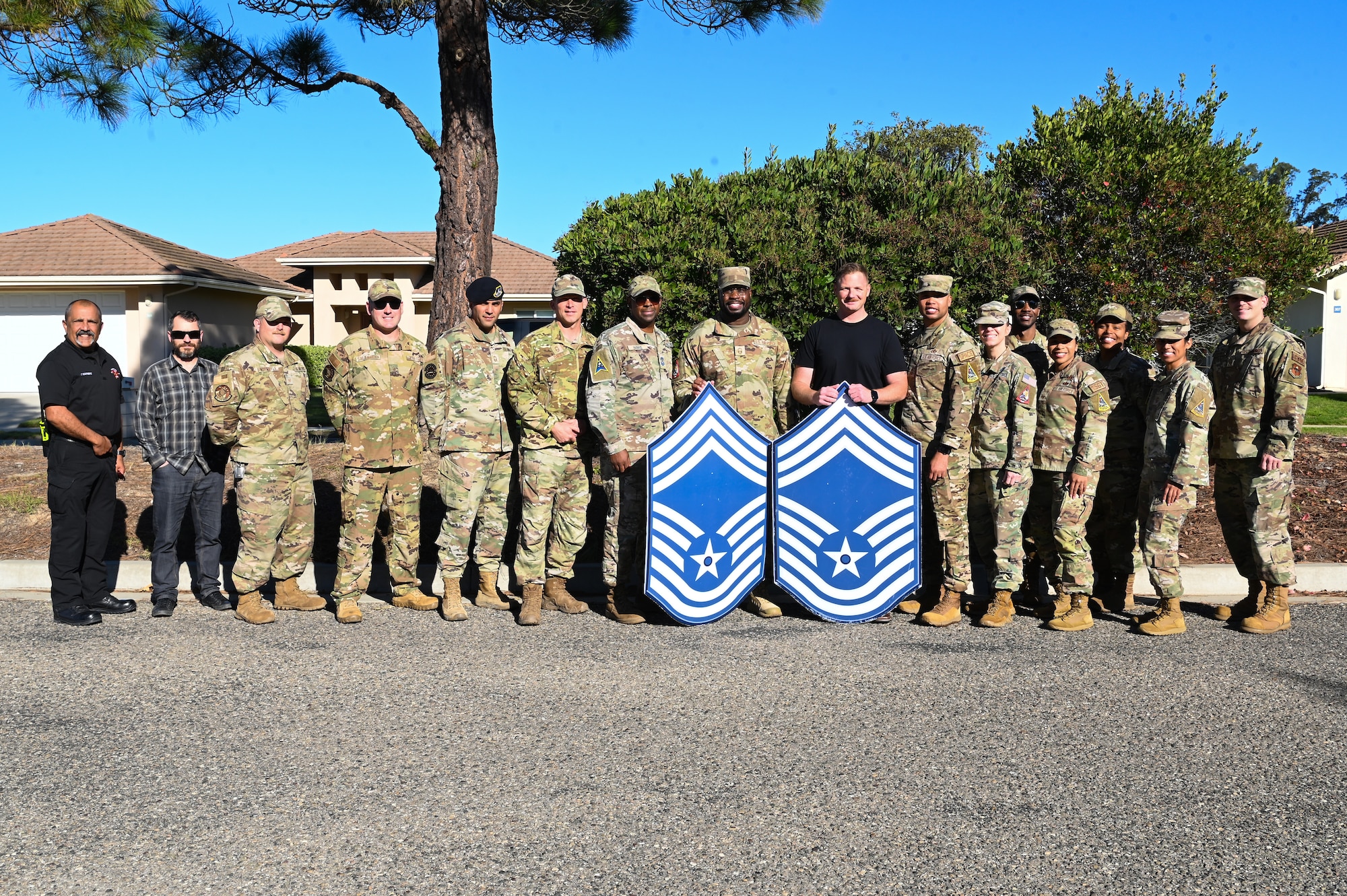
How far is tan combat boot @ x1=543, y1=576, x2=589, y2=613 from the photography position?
651 cm

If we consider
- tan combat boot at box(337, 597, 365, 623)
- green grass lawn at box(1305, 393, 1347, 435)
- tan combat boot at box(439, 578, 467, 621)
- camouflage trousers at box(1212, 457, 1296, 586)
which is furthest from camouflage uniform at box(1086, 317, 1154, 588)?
green grass lawn at box(1305, 393, 1347, 435)

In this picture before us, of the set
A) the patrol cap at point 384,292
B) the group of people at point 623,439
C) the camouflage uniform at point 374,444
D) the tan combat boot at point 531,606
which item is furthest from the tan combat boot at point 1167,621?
the patrol cap at point 384,292

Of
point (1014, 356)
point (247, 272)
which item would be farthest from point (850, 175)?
point (247, 272)

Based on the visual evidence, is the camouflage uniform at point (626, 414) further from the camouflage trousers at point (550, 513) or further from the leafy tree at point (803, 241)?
the leafy tree at point (803, 241)

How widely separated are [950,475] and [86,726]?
14.8 ft

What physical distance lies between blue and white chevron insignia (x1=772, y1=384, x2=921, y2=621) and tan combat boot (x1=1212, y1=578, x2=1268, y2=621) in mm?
1827

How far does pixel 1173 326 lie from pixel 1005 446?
1.12 metres

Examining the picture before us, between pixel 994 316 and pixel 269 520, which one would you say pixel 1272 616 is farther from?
pixel 269 520

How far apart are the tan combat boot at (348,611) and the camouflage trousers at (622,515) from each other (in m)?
1.43

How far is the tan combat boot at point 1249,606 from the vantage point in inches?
242

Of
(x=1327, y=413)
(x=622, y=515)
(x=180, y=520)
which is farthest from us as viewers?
(x=1327, y=413)

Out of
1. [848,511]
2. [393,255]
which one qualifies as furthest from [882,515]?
[393,255]

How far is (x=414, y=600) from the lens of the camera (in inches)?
256

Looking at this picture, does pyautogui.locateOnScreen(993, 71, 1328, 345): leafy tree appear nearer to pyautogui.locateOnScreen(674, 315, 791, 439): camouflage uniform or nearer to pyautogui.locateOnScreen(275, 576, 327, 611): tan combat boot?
pyautogui.locateOnScreen(674, 315, 791, 439): camouflage uniform
